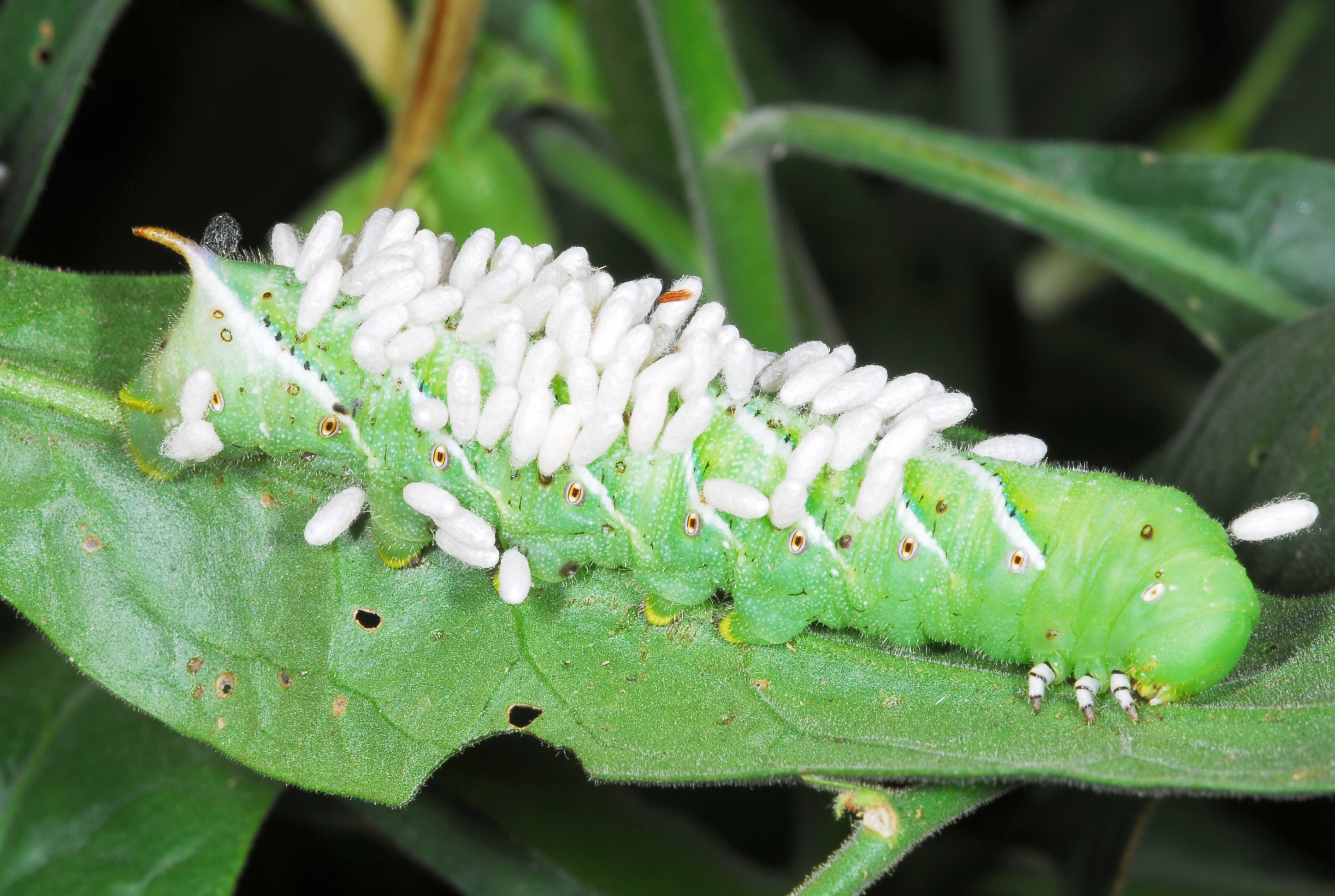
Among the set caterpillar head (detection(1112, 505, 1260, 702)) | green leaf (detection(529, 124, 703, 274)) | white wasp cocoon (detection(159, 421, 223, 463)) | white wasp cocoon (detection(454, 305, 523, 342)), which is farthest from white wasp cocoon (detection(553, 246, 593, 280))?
green leaf (detection(529, 124, 703, 274))

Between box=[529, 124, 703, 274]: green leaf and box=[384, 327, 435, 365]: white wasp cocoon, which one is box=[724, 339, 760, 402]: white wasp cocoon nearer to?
box=[384, 327, 435, 365]: white wasp cocoon

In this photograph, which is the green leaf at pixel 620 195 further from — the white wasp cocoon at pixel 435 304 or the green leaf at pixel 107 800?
the green leaf at pixel 107 800

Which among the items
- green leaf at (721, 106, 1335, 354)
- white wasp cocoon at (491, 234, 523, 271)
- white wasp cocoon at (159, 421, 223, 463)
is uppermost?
green leaf at (721, 106, 1335, 354)

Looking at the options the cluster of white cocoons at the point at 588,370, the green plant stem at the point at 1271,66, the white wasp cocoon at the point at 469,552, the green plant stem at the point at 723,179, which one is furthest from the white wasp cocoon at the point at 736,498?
the green plant stem at the point at 1271,66

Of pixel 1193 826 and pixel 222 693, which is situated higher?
pixel 222 693

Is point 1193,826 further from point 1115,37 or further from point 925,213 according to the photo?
point 1115,37

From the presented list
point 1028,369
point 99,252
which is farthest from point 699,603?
point 99,252
